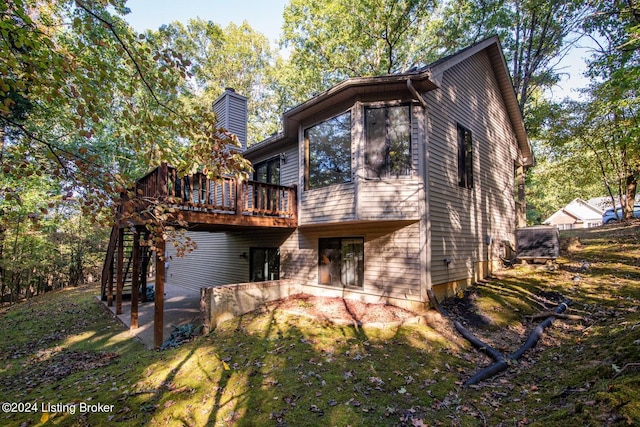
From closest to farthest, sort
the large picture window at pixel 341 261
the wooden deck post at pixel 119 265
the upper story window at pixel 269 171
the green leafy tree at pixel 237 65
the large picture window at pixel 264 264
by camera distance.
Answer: the large picture window at pixel 341 261, the wooden deck post at pixel 119 265, the large picture window at pixel 264 264, the upper story window at pixel 269 171, the green leafy tree at pixel 237 65

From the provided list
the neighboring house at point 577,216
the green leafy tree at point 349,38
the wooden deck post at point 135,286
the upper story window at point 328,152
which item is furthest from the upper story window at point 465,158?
the neighboring house at point 577,216

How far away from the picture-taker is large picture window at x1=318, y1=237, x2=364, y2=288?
335 inches

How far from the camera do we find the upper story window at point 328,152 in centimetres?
807

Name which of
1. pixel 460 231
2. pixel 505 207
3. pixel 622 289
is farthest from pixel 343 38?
pixel 622 289

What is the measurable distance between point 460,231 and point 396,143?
3320mm

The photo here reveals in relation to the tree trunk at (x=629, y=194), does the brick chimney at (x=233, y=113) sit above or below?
above

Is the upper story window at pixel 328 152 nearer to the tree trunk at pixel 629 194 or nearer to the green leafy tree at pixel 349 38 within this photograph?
the green leafy tree at pixel 349 38

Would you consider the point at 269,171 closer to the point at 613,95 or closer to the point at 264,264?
the point at 264,264

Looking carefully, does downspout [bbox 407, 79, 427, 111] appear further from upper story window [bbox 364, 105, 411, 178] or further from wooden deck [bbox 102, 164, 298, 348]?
wooden deck [bbox 102, 164, 298, 348]

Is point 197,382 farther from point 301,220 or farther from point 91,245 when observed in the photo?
point 91,245

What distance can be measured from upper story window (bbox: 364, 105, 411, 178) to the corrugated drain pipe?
3.05m

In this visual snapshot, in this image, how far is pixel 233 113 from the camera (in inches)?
518

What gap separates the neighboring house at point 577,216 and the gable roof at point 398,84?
4028 cm

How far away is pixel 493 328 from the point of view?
6.48 metres
